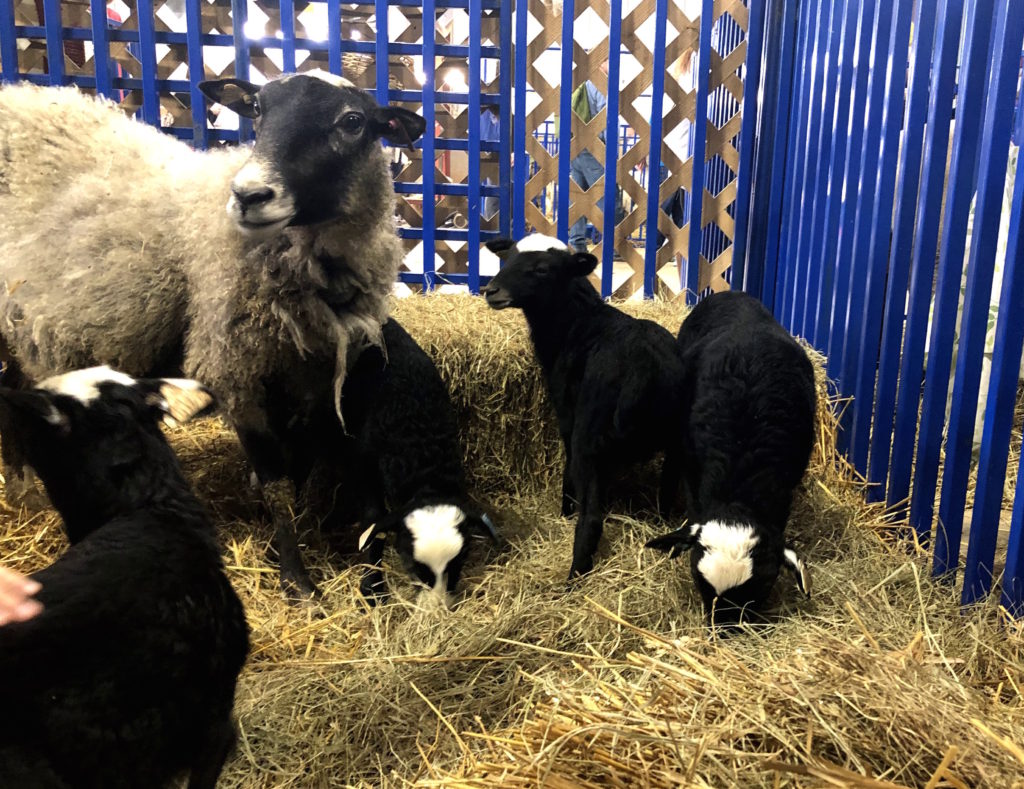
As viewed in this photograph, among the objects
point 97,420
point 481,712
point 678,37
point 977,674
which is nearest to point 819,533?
point 977,674

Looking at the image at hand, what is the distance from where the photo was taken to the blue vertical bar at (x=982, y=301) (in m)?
2.42

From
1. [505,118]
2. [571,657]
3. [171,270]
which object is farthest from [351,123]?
[505,118]

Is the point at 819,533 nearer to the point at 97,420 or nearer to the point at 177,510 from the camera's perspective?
the point at 177,510

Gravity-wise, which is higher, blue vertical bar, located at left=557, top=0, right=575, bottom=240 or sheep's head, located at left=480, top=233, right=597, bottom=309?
blue vertical bar, located at left=557, top=0, right=575, bottom=240

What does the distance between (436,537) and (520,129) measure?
10.3ft

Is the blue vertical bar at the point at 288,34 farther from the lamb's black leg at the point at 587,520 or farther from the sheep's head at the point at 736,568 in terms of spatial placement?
the sheep's head at the point at 736,568

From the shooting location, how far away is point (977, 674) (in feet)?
7.48

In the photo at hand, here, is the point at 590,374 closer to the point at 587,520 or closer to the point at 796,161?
the point at 587,520

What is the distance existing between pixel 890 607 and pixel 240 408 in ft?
7.93

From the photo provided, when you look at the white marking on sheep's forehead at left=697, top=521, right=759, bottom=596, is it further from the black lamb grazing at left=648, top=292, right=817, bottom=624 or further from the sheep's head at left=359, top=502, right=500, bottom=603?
the sheep's head at left=359, top=502, right=500, bottom=603

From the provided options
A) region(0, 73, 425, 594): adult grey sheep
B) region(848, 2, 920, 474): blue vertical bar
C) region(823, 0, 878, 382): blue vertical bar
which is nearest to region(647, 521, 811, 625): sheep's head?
region(848, 2, 920, 474): blue vertical bar

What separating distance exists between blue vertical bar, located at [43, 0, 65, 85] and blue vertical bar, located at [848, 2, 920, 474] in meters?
4.58

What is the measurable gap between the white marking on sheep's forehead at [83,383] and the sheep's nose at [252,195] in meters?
0.74

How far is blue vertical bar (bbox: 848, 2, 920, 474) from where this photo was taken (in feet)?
10.5
